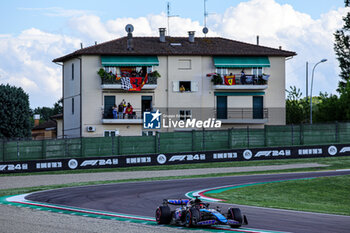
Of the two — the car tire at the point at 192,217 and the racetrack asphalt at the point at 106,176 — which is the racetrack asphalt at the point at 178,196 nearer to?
the car tire at the point at 192,217

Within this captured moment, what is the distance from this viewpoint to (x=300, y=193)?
27.6 meters

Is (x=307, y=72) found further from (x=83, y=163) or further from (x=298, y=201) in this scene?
(x=298, y=201)

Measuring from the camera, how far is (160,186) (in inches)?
1187

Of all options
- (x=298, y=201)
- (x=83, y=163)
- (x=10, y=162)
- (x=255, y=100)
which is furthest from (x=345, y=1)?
(x=298, y=201)

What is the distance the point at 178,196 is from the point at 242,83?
35.3 m

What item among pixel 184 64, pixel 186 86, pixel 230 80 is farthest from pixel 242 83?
pixel 184 64

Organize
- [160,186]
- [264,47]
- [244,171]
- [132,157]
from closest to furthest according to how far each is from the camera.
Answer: [160,186]
[244,171]
[132,157]
[264,47]

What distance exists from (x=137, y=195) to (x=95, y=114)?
1304 inches

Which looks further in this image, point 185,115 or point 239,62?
point 239,62

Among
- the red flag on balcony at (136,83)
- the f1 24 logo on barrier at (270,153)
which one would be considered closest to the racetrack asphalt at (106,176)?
the f1 24 logo on barrier at (270,153)

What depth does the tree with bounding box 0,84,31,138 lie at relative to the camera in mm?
73188

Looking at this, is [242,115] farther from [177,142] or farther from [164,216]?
[164,216]

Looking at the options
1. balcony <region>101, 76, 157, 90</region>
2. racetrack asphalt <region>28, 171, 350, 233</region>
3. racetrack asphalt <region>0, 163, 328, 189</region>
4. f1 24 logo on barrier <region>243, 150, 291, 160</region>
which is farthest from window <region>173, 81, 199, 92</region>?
racetrack asphalt <region>28, 171, 350, 233</region>

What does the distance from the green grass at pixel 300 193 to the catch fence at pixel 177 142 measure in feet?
49.2
